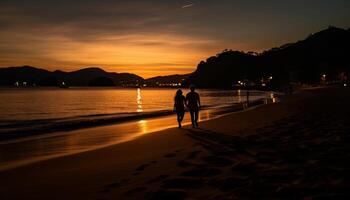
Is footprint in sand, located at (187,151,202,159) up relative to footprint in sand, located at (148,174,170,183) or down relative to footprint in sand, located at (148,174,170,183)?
down

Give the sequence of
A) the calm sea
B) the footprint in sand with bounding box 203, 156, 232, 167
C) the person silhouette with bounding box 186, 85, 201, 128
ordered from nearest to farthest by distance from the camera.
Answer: the footprint in sand with bounding box 203, 156, 232, 167
the person silhouette with bounding box 186, 85, 201, 128
the calm sea

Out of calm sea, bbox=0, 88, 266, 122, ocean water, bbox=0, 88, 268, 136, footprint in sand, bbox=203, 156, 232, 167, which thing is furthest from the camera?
calm sea, bbox=0, 88, 266, 122

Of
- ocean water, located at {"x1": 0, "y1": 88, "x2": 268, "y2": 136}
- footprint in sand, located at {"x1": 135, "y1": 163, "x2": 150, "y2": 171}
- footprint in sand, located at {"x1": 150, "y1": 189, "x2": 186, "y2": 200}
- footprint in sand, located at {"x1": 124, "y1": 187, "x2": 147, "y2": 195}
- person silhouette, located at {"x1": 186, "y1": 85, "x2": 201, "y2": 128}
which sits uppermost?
person silhouette, located at {"x1": 186, "y1": 85, "x2": 201, "y2": 128}

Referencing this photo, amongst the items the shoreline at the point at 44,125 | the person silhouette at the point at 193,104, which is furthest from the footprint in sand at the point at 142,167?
the shoreline at the point at 44,125

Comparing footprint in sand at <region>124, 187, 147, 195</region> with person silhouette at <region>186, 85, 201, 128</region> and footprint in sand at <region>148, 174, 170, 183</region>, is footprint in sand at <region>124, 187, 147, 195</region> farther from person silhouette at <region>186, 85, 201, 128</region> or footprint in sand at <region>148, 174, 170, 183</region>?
person silhouette at <region>186, 85, 201, 128</region>

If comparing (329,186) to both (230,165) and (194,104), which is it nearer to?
(230,165)

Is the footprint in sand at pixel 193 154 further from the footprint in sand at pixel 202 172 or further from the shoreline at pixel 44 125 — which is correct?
the shoreline at pixel 44 125

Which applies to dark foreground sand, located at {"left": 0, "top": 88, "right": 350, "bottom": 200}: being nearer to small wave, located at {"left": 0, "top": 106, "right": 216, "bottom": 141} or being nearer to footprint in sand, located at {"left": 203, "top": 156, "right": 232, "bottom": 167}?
footprint in sand, located at {"left": 203, "top": 156, "right": 232, "bottom": 167}

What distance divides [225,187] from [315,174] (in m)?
1.55

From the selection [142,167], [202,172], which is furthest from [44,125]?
[202,172]

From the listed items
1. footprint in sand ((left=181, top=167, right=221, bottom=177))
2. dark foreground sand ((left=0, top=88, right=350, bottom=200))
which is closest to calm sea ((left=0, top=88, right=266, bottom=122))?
dark foreground sand ((left=0, top=88, right=350, bottom=200))

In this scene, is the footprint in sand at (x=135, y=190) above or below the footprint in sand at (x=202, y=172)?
below

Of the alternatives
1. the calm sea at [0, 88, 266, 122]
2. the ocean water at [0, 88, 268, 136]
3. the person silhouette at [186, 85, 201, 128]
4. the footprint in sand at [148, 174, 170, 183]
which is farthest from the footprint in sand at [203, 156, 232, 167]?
the calm sea at [0, 88, 266, 122]

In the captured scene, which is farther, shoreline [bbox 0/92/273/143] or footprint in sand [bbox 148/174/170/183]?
shoreline [bbox 0/92/273/143]
